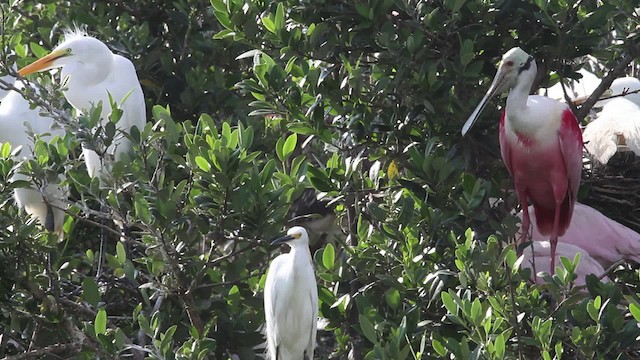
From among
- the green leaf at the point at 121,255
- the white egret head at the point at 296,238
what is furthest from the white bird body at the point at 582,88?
the green leaf at the point at 121,255

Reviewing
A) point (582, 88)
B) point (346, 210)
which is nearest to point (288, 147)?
point (346, 210)

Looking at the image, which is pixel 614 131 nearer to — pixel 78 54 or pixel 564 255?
pixel 564 255

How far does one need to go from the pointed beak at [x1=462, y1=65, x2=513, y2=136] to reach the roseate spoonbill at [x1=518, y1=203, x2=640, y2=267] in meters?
0.90

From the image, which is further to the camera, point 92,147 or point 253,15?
point 253,15

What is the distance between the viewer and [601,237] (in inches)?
203

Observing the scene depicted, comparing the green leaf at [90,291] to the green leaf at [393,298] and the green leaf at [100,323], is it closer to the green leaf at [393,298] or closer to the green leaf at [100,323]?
the green leaf at [100,323]

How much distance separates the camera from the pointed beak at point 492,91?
427 cm

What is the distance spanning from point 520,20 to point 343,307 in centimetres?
134

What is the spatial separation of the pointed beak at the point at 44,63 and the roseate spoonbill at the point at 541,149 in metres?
1.87

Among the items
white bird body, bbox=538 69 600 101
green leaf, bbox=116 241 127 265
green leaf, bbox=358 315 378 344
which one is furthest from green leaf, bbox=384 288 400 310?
white bird body, bbox=538 69 600 101

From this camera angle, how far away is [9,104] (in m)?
5.36

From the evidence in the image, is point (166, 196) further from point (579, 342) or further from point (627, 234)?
point (627, 234)

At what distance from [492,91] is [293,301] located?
109 cm

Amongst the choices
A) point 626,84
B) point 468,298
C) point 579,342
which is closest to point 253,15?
point 468,298
